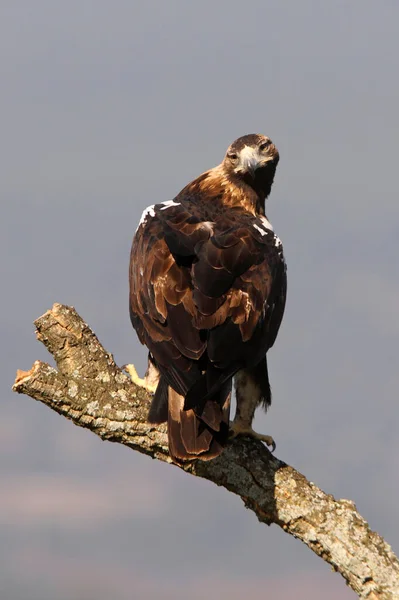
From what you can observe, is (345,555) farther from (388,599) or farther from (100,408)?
(100,408)

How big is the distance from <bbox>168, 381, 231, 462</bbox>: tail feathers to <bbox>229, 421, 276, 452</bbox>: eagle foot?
36.2 inches

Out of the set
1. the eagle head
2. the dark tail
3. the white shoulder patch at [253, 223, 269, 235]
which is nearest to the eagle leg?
the dark tail

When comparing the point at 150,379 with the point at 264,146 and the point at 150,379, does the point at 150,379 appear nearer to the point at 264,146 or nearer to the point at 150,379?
the point at 150,379

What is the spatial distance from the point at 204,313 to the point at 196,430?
1029 mm

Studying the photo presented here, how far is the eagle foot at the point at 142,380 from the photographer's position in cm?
971

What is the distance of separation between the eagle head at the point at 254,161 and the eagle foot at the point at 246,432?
3.37 meters

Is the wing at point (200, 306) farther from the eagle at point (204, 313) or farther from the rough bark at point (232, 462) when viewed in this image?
the rough bark at point (232, 462)

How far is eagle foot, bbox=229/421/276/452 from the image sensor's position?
9374 millimetres

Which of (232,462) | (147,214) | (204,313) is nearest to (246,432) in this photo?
(232,462)

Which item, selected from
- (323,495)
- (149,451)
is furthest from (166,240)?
(323,495)

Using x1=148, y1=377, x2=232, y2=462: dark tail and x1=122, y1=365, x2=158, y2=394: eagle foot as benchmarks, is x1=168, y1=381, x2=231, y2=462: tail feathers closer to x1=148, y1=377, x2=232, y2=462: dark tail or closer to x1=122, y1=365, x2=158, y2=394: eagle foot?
x1=148, y1=377, x2=232, y2=462: dark tail

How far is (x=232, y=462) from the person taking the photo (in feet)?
29.4

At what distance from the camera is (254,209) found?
11336mm

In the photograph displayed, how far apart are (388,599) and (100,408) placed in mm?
3050
